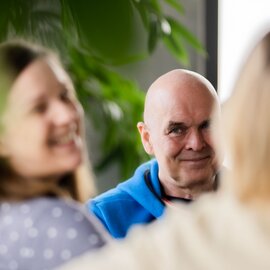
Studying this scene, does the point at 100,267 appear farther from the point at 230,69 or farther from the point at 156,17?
the point at 230,69

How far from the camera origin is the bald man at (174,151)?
782 mm

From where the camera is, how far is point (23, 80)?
60 centimetres

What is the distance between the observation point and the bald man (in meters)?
0.78

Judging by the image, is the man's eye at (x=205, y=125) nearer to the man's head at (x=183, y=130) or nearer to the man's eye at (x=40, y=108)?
the man's head at (x=183, y=130)

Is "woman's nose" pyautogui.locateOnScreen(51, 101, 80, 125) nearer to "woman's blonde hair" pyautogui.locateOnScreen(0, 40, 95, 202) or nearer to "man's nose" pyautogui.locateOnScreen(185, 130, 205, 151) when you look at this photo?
"woman's blonde hair" pyautogui.locateOnScreen(0, 40, 95, 202)

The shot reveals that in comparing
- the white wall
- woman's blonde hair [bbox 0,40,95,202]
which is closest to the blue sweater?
woman's blonde hair [bbox 0,40,95,202]

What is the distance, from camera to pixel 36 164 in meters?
0.59

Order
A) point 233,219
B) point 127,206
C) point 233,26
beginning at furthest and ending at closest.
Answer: point 233,26, point 127,206, point 233,219

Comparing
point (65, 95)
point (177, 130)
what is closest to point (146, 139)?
point (177, 130)

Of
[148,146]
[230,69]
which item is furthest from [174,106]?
[230,69]

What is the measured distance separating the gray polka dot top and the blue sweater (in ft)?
0.50

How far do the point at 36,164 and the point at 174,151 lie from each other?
0.24m

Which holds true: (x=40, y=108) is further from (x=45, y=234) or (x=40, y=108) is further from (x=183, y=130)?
(x=183, y=130)

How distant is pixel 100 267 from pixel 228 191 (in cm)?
12
